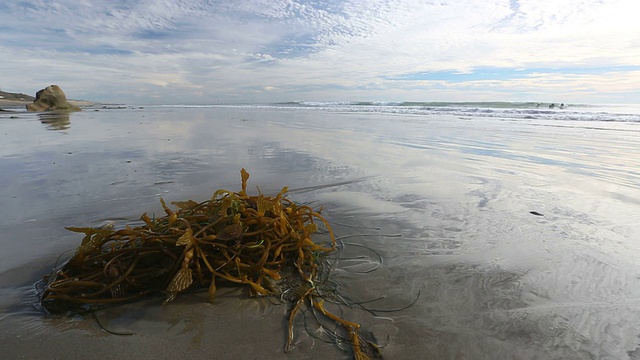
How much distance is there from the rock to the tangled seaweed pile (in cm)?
2265

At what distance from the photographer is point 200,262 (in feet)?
5.90

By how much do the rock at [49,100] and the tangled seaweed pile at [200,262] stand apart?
22646mm

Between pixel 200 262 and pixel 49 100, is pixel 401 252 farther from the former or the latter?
pixel 49 100

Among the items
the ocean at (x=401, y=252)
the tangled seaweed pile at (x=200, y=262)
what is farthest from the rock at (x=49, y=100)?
the tangled seaweed pile at (x=200, y=262)

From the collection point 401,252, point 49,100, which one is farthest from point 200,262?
point 49,100

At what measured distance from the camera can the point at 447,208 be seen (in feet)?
10.0

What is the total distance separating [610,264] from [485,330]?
3.88 ft

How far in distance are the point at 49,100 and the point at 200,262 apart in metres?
23.5

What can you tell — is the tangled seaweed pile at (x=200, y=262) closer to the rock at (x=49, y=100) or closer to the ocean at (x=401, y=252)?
the ocean at (x=401, y=252)

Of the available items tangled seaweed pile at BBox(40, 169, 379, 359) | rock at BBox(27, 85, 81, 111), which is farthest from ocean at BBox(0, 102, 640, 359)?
rock at BBox(27, 85, 81, 111)

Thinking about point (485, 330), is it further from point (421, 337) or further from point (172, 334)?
point (172, 334)

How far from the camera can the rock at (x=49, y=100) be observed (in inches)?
745

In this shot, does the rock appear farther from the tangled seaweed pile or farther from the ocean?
the tangled seaweed pile

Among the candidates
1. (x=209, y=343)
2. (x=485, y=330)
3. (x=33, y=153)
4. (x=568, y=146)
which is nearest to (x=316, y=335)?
(x=209, y=343)
